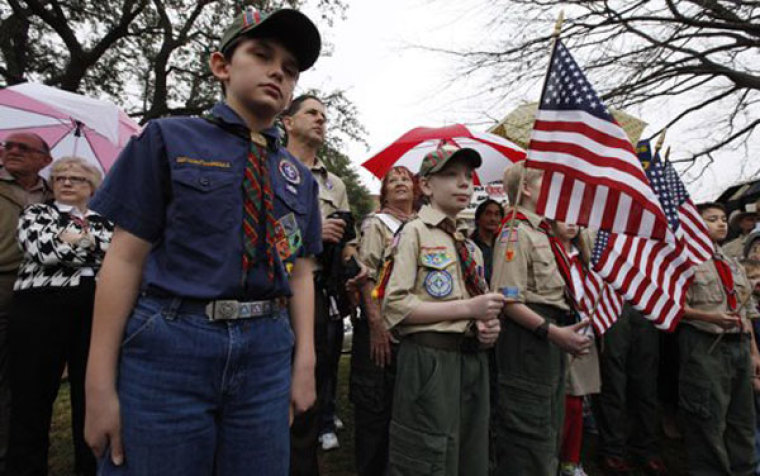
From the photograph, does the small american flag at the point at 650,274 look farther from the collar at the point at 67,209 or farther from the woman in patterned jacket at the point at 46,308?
the collar at the point at 67,209

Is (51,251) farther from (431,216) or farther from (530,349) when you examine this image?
(530,349)

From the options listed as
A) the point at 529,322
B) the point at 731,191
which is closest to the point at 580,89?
the point at 529,322

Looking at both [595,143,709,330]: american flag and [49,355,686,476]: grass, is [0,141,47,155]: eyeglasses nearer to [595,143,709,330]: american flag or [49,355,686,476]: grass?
[49,355,686,476]: grass

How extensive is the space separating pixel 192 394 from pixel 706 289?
158 inches

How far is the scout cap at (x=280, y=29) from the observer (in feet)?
4.44

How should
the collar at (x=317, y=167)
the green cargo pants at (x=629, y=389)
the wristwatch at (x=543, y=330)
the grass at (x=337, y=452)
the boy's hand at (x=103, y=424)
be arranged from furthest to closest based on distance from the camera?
1. the green cargo pants at (x=629, y=389)
2. the grass at (x=337, y=452)
3. the collar at (x=317, y=167)
4. the wristwatch at (x=543, y=330)
5. the boy's hand at (x=103, y=424)

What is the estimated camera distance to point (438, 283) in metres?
2.21

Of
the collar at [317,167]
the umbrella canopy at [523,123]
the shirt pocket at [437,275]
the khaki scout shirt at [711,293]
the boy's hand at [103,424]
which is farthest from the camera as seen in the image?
the umbrella canopy at [523,123]

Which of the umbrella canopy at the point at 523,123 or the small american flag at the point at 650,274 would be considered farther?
the umbrella canopy at the point at 523,123

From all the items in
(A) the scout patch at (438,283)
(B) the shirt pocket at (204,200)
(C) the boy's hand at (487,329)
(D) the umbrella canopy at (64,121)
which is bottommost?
(C) the boy's hand at (487,329)

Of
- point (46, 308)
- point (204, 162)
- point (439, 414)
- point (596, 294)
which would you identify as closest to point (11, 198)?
point (46, 308)

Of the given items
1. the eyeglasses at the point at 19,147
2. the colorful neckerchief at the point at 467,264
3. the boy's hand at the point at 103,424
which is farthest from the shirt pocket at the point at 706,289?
the eyeglasses at the point at 19,147

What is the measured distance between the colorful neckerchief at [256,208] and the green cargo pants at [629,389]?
Answer: 3.79m

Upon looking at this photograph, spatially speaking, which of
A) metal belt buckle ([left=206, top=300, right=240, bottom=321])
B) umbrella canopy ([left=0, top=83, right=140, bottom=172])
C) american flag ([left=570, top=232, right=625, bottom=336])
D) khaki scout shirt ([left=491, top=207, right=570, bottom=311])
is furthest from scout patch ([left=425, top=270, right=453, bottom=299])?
umbrella canopy ([left=0, top=83, right=140, bottom=172])
